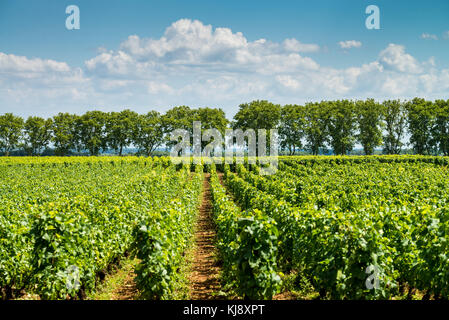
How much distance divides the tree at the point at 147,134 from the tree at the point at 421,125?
56710 mm

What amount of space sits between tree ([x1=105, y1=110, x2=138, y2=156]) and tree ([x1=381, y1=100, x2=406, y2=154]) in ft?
197

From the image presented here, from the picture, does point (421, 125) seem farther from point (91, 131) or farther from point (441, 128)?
point (91, 131)

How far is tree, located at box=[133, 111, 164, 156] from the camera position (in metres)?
79.2

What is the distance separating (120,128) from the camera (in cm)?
8038

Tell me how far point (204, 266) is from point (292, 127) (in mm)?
66500

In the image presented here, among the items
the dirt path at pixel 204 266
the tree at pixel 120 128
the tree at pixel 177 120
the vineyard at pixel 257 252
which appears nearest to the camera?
the vineyard at pixel 257 252

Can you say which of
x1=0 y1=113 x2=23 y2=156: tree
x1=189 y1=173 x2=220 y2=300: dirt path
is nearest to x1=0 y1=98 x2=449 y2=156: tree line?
x1=0 y1=113 x2=23 y2=156: tree

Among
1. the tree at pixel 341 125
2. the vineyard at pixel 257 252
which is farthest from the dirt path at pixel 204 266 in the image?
the tree at pixel 341 125

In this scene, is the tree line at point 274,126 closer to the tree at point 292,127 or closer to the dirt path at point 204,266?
the tree at point 292,127

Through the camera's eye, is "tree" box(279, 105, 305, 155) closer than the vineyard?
No

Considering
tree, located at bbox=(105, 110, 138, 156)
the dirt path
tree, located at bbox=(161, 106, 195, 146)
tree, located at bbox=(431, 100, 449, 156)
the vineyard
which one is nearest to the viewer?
the vineyard

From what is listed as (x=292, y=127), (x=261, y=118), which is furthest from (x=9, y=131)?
(x=292, y=127)

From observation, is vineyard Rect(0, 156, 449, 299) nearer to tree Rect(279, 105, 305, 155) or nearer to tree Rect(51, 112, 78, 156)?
tree Rect(279, 105, 305, 155)

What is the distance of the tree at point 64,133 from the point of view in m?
80.6
